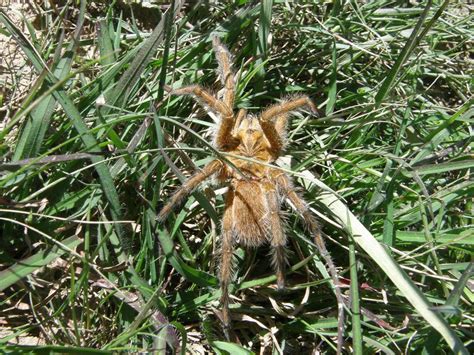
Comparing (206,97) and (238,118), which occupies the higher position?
(206,97)

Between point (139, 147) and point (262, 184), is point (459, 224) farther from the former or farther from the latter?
point (139, 147)

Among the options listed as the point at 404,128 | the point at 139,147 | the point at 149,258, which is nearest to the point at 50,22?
the point at 139,147

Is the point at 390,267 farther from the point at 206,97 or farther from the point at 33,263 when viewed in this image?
the point at 33,263

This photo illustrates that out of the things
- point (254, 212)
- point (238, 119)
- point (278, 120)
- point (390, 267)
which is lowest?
point (390, 267)

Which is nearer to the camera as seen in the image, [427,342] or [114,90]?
[427,342]

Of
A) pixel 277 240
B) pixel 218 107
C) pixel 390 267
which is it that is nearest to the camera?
pixel 390 267

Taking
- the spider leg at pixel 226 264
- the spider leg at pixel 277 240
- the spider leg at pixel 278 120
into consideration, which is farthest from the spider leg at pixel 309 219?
the spider leg at pixel 226 264

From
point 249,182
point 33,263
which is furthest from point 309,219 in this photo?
point 33,263

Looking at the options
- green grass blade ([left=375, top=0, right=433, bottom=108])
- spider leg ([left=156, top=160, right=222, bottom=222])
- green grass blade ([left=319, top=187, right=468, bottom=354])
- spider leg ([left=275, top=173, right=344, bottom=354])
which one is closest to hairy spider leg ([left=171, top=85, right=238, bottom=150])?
spider leg ([left=156, top=160, right=222, bottom=222])
